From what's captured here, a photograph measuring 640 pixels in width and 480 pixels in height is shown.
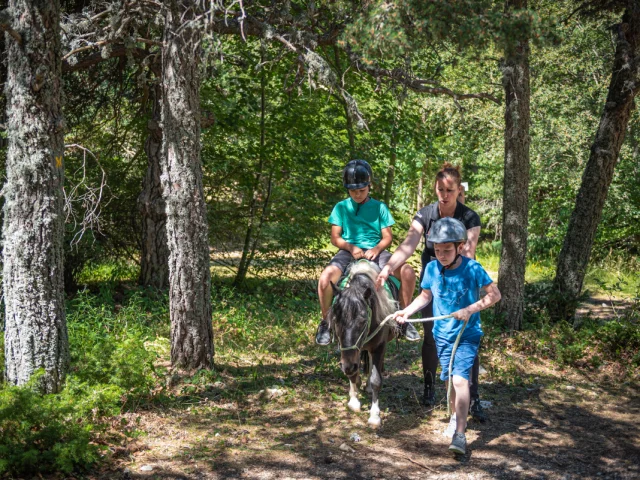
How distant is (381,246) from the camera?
21.6 ft

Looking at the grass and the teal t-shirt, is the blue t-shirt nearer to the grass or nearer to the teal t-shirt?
the teal t-shirt

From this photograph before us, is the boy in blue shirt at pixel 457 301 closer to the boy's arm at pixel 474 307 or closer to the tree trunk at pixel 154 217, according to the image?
the boy's arm at pixel 474 307

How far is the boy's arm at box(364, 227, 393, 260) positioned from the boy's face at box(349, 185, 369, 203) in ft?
1.31

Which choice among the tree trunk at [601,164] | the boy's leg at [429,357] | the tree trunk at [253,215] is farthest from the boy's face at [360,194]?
the tree trunk at [253,215]

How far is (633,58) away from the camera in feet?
31.1

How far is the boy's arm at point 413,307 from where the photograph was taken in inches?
213

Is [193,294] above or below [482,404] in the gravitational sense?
above

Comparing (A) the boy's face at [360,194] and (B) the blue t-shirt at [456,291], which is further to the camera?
(A) the boy's face at [360,194]

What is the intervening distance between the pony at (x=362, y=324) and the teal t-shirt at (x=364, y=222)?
0.40 metres

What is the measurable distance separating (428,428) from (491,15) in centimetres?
463

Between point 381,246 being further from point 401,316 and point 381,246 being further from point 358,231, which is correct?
point 401,316

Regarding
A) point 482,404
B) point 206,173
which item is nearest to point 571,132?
point 206,173

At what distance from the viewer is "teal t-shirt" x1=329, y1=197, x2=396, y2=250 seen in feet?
21.9

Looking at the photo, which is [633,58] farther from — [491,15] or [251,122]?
[251,122]
